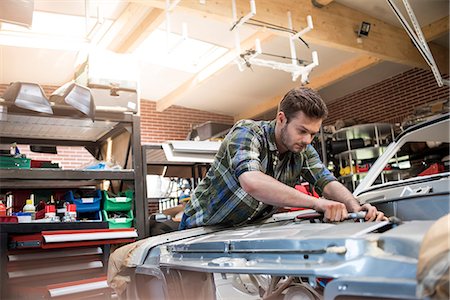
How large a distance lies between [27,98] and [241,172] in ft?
7.28

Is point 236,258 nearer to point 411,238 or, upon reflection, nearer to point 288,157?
point 411,238

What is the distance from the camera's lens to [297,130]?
2.07 m

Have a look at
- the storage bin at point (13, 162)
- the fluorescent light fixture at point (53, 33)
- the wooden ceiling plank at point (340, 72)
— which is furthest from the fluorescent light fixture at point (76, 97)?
the wooden ceiling plank at point (340, 72)

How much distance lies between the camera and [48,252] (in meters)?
3.19

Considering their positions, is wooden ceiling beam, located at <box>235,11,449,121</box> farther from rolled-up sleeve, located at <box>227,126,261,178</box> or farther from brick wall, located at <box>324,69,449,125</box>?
rolled-up sleeve, located at <box>227,126,261,178</box>

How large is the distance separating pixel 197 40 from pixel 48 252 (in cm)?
439

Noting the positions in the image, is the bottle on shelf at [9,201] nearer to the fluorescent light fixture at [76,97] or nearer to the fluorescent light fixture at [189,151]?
the fluorescent light fixture at [76,97]

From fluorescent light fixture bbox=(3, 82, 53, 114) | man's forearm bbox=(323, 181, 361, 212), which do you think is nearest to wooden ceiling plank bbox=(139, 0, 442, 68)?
fluorescent light fixture bbox=(3, 82, 53, 114)

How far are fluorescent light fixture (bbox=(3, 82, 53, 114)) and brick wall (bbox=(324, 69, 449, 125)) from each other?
6683 mm

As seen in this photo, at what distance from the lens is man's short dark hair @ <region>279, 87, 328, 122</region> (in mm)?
2035

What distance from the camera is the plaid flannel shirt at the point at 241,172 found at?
202 centimetres

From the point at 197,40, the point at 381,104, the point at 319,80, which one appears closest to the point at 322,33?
the point at 197,40

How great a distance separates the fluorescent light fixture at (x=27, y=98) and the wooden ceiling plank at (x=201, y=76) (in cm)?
324

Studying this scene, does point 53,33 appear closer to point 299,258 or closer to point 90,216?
point 90,216
